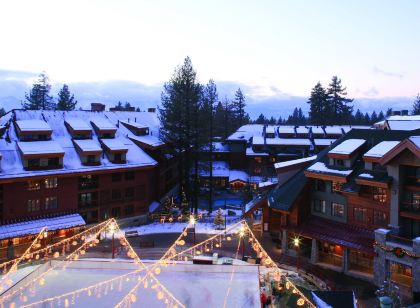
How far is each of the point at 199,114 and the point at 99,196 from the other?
16786 millimetres

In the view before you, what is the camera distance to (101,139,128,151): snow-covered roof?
143 feet

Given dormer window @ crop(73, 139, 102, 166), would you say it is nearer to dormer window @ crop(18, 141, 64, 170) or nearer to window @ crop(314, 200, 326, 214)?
dormer window @ crop(18, 141, 64, 170)

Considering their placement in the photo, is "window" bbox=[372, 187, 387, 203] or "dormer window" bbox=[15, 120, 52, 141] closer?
"window" bbox=[372, 187, 387, 203]

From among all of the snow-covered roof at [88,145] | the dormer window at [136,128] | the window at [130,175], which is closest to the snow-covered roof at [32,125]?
the snow-covered roof at [88,145]

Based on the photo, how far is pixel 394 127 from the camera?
43.8 m

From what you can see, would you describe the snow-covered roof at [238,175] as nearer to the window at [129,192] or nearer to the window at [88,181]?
the window at [129,192]

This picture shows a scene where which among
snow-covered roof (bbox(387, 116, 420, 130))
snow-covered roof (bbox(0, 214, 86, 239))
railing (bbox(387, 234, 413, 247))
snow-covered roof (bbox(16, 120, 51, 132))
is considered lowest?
snow-covered roof (bbox(0, 214, 86, 239))

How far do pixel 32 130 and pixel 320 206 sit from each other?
29499 mm

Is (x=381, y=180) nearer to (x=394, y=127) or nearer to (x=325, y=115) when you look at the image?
(x=394, y=127)

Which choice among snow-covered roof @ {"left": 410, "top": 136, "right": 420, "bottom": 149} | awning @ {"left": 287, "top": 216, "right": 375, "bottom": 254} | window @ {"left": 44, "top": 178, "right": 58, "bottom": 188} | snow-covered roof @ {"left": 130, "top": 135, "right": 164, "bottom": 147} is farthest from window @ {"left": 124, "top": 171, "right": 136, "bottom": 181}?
snow-covered roof @ {"left": 410, "top": 136, "right": 420, "bottom": 149}

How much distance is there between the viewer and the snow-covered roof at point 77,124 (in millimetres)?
44906

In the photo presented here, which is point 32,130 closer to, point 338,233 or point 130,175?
point 130,175

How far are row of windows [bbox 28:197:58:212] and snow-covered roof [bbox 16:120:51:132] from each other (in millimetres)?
7623

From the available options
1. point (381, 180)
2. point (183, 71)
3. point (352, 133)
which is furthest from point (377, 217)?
point (183, 71)
